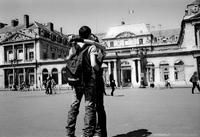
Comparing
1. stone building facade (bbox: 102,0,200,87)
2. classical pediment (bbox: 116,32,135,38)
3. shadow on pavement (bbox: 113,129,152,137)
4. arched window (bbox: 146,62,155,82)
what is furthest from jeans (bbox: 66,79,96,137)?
classical pediment (bbox: 116,32,135,38)

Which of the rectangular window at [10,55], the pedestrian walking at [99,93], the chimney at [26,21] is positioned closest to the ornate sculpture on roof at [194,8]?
the chimney at [26,21]

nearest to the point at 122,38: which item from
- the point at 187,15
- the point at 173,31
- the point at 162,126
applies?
the point at 173,31

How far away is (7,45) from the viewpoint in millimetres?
54625

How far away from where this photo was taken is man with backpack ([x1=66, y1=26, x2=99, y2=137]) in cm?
402

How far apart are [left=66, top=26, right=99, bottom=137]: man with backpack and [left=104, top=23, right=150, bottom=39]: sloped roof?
6365cm

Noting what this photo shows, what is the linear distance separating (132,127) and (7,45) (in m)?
54.4

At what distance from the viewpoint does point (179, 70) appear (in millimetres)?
39594

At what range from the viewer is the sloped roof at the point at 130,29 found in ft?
221

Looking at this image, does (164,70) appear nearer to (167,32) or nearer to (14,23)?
(167,32)

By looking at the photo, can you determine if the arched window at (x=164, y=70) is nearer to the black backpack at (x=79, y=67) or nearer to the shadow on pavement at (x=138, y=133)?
the shadow on pavement at (x=138, y=133)

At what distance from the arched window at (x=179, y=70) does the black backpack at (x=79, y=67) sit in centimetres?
3746

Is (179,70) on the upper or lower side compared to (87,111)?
upper

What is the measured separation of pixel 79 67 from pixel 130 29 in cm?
6693

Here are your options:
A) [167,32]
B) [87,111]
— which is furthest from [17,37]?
[87,111]
